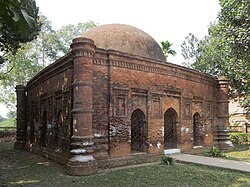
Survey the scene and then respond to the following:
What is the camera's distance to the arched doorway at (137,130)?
993cm

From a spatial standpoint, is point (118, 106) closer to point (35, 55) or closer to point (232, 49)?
point (232, 49)

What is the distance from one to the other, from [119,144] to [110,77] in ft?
7.84

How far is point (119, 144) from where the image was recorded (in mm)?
8922

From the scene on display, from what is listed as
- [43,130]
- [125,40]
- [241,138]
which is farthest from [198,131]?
[43,130]

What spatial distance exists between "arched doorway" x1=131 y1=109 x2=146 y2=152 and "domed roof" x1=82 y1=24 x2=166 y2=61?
282 cm

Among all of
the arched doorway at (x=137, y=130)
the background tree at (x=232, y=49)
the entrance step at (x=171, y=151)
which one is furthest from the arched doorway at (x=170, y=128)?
the background tree at (x=232, y=49)

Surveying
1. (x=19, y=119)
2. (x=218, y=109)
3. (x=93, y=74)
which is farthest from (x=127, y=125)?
(x=19, y=119)

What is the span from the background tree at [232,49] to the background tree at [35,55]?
53.1ft

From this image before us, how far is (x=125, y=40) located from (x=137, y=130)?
13.4ft

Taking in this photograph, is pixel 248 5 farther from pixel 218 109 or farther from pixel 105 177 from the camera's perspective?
pixel 105 177

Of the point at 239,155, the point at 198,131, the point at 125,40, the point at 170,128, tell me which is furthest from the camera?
the point at 198,131

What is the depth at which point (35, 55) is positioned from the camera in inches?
1128

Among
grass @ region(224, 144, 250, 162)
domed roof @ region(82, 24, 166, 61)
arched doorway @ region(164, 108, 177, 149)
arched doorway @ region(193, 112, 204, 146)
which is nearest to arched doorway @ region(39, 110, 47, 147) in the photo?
domed roof @ region(82, 24, 166, 61)

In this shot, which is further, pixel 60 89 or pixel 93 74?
pixel 60 89
